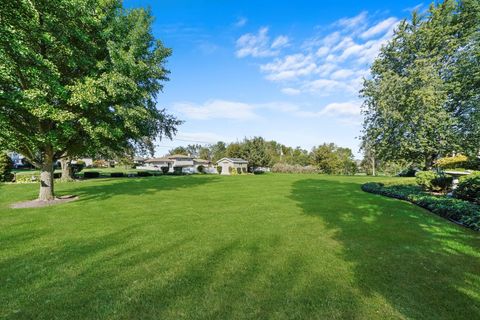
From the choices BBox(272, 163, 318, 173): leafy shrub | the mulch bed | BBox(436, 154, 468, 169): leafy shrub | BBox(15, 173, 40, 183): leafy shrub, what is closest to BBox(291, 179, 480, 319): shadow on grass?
the mulch bed

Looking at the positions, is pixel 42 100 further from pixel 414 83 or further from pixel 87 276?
pixel 414 83

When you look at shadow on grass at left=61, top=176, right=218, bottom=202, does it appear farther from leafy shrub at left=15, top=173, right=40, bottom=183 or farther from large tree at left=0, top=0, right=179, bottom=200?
leafy shrub at left=15, top=173, right=40, bottom=183

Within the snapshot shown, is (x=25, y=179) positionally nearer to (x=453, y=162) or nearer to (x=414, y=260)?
(x=414, y=260)

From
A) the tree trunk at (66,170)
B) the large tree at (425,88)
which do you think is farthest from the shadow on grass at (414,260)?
the tree trunk at (66,170)

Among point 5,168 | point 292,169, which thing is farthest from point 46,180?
point 292,169

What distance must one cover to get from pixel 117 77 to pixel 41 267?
8482 millimetres

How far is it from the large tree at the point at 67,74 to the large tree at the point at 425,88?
17.4m

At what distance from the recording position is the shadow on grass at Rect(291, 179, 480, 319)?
3.43m

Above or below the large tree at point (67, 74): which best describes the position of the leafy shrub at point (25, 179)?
below

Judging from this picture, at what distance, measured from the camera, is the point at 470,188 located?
10109 millimetres

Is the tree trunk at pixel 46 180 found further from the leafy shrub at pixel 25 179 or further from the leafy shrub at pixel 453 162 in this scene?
the leafy shrub at pixel 453 162

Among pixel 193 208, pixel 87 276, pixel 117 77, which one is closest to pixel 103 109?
pixel 117 77

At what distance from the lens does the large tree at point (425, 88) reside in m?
16.2

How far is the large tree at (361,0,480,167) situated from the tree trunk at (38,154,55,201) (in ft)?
72.9
